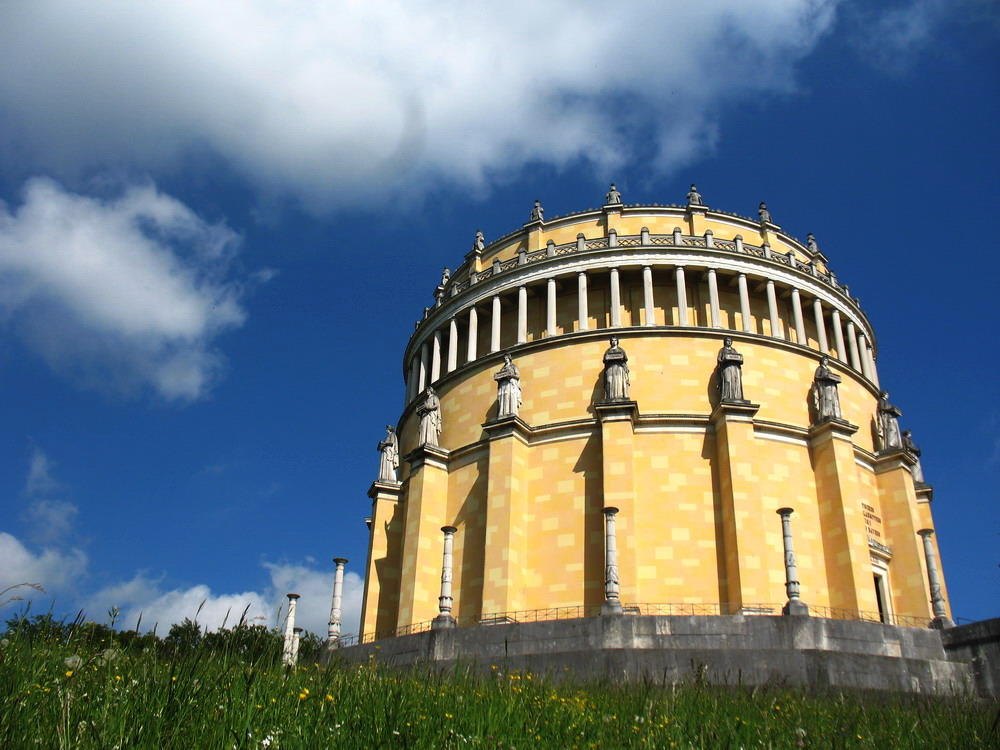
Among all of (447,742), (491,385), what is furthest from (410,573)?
(447,742)

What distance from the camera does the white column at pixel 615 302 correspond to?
31.8m

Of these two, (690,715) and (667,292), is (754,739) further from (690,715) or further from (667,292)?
(667,292)

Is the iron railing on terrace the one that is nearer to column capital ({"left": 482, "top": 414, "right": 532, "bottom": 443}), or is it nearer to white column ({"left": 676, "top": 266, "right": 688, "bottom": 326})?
column capital ({"left": 482, "top": 414, "right": 532, "bottom": 443})

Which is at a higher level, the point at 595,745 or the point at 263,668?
the point at 263,668

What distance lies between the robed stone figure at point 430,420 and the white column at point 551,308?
5.73 meters

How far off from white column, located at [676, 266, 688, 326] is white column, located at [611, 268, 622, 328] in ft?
7.64

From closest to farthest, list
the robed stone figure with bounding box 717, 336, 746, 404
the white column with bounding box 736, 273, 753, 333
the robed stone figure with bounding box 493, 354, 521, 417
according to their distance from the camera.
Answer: the robed stone figure with bounding box 717, 336, 746, 404, the robed stone figure with bounding box 493, 354, 521, 417, the white column with bounding box 736, 273, 753, 333

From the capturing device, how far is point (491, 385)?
33125mm

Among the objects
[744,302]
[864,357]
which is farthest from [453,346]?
[864,357]

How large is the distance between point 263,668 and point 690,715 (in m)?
4.59

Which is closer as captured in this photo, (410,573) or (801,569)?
(801,569)

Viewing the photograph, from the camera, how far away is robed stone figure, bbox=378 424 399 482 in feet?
118

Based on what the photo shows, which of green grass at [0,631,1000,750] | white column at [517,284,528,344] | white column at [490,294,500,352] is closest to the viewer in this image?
green grass at [0,631,1000,750]

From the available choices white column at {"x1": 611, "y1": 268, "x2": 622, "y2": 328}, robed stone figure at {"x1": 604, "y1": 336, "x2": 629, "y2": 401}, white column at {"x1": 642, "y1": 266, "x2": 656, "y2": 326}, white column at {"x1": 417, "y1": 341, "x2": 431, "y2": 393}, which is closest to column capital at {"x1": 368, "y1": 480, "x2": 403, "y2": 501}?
white column at {"x1": 417, "y1": 341, "x2": 431, "y2": 393}
